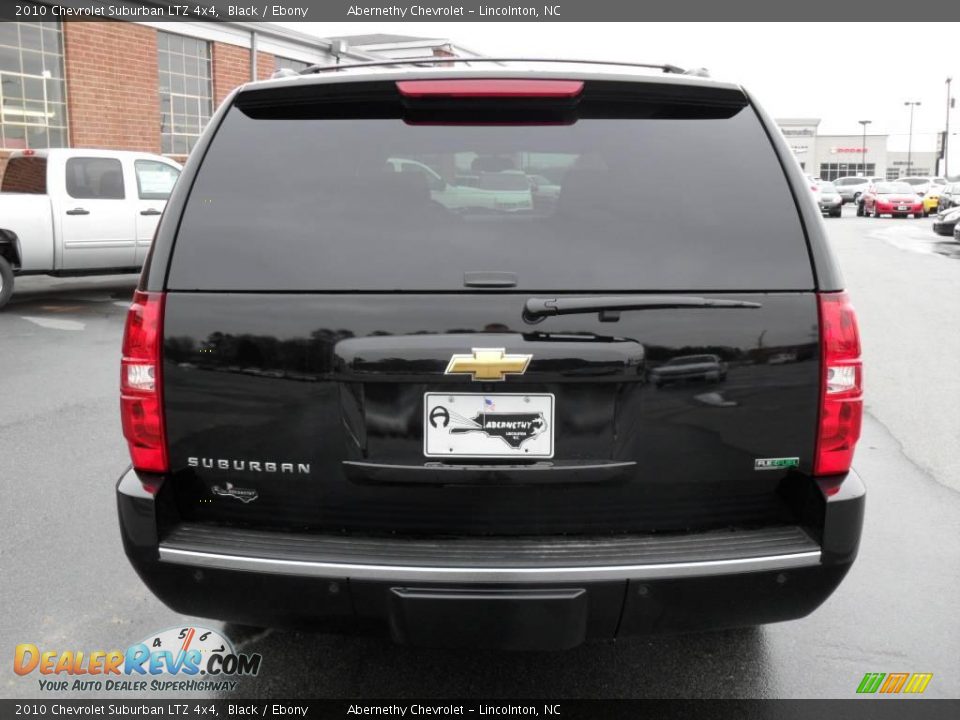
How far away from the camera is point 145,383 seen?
98.2 inches

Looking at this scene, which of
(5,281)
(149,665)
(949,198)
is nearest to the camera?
(149,665)

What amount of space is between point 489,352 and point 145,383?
959 millimetres

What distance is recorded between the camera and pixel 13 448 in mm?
5711

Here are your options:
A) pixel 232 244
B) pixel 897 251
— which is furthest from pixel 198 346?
pixel 897 251

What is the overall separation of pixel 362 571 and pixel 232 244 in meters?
0.94

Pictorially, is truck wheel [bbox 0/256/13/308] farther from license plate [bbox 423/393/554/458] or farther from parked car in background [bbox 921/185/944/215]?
parked car in background [bbox 921/185/944/215]

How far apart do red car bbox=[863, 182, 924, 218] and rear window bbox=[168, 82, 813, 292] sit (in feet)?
133

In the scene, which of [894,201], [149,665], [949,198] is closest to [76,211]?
[149,665]

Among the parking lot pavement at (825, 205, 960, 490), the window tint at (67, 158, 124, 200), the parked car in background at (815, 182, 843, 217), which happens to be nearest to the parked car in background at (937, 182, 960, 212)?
the parked car in background at (815, 182, 843, 217)

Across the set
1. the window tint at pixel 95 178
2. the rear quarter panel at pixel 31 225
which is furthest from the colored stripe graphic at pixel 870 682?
the window tint at pixel 95 178

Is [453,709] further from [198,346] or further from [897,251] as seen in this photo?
[897,251]

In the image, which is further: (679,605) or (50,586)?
(50,586)

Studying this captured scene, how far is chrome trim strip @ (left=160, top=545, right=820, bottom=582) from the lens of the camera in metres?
2.30

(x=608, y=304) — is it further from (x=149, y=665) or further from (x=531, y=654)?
(x=149, y=665)
